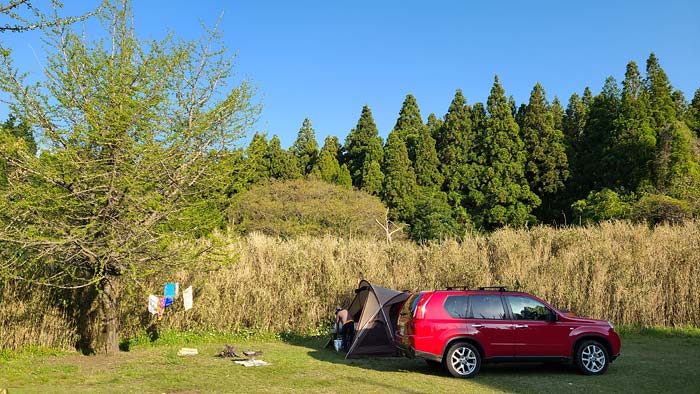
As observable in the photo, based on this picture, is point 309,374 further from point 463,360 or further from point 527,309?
point 527,309

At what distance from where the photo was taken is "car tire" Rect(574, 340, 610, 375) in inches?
391

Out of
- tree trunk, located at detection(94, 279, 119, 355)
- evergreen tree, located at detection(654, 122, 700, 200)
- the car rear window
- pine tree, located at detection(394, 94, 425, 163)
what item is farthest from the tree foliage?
pine tree, located at detection(394, 94, 425, 163)

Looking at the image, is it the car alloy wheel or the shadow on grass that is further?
the shadow on grass

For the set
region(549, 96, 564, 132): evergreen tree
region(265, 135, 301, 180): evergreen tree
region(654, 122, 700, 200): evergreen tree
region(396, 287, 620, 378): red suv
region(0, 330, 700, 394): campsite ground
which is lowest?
region(0, 330, 700, 394): campsite ground

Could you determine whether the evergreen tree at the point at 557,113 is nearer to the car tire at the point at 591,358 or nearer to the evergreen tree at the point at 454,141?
the evergreen tree at the point at 454,141

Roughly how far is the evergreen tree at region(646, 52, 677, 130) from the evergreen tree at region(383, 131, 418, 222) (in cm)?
1674

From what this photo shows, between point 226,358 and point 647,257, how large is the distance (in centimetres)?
1317

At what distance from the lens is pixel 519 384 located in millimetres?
9125

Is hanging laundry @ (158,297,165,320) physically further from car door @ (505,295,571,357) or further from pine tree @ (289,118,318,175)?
pine tree @ (289,118,318,175)

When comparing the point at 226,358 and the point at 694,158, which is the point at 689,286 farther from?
the point at 694,158

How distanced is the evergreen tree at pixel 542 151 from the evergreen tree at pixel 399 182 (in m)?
8.86

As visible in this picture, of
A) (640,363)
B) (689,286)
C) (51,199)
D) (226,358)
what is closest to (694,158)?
(689,286)

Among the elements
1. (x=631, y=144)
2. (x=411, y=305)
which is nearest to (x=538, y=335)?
(x=411, y=305)

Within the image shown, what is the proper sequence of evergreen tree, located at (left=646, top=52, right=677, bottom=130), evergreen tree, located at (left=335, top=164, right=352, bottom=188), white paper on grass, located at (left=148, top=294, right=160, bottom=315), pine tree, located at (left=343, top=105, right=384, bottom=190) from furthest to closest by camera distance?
pine tree, located at (left=343, top=105, right=384, bottom=190) → evergreen tree, located at (left=335, top=164, right=352, bottom=188) → evergreen tree, located at (left=646, top=52, right=677, bottom=130) → white paper on grass, located at (left=148, top=294, right=160, bottom=315)
